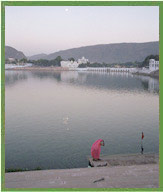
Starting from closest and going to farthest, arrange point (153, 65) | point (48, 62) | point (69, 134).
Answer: point (69, 134)
point (153, 65)
point (48, 62)

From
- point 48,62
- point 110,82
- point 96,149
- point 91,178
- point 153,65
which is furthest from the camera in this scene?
point 48,62

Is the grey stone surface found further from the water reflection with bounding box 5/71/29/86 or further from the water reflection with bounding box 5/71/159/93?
the water reflection with bounding box 5/71/29/86

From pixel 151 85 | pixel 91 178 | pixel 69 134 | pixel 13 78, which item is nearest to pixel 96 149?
pixel 91 178

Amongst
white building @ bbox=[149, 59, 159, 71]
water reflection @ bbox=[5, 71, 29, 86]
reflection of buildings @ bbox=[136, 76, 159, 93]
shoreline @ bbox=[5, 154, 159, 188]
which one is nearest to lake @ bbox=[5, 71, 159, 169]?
shoreline @ bbox=[5, 154, 159, 188]

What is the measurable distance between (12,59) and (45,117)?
110m

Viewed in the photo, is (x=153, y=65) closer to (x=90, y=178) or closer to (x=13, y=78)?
(x=13, y=78)

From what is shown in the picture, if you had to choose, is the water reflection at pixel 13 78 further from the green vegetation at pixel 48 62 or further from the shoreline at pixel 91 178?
the green vegetation at pixel 48 62

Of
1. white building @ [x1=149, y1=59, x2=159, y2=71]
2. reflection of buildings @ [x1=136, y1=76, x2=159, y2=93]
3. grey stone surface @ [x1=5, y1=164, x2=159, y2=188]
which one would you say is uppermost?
white building @ [x1=149, y1=59, x2=159, y2=71]

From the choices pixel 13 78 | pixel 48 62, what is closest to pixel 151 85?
pixel 13 78

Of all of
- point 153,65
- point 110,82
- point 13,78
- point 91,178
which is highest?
point 153,65

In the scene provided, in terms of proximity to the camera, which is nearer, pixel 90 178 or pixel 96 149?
pixel 90 178

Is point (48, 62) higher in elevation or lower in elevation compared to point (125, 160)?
higher

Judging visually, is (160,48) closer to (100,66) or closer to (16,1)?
(16,1)

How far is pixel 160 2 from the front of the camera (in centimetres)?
343
